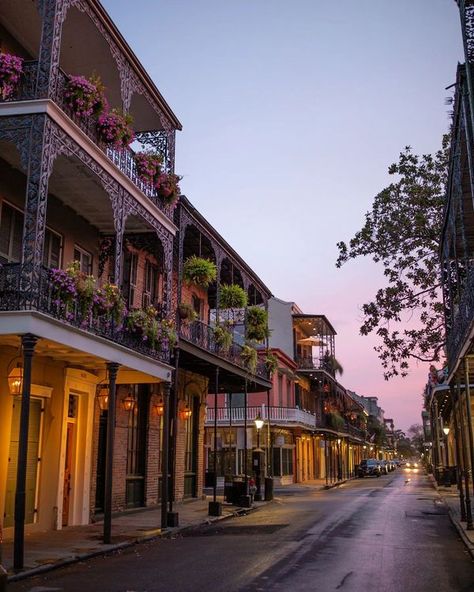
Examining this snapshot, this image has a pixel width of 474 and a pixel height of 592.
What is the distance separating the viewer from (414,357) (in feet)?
73.2

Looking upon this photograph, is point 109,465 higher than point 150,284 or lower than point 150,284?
lower

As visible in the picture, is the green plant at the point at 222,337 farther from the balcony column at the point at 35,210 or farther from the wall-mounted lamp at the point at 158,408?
the balcony column at the point at 35,210

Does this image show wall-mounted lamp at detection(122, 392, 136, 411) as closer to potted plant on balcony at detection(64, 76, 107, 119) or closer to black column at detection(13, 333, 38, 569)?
black column at detection(13, 333, 38, 569)

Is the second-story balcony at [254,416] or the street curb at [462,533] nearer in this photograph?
the street curb at [462,533]

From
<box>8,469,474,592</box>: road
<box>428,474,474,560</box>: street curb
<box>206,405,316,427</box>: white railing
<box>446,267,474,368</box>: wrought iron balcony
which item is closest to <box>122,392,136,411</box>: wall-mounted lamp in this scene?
<box>8,469,474,592</box>: road

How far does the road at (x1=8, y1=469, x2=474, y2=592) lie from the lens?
8102 millimetres

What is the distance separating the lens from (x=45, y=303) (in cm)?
1066

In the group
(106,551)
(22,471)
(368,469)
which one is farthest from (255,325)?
(368,469)

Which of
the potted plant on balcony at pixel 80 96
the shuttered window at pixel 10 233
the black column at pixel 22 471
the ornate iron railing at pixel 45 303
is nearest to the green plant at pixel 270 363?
the ornate iron railing at pixel 45 303

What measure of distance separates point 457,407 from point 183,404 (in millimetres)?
10334

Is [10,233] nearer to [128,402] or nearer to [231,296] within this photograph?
[128,402]

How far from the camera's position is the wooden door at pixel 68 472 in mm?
14914

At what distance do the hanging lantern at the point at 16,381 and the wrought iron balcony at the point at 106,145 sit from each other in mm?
4650

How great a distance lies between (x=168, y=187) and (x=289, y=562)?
959cm
